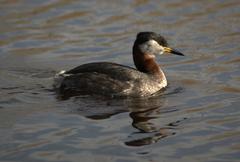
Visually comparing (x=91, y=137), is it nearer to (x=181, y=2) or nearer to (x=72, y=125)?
(x=72, y=125)

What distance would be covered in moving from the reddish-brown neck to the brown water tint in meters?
0.40

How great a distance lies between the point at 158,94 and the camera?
12094 mm

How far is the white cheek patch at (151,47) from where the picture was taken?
12.6 meters

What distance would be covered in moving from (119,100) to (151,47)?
1.38 m

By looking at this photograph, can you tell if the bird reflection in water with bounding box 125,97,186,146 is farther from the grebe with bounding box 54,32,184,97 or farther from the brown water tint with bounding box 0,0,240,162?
the grebe with bounding box 54,32,184,97

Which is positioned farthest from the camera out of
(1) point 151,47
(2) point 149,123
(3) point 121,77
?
(1) point 151,47

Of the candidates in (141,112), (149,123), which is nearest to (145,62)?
(141,112)

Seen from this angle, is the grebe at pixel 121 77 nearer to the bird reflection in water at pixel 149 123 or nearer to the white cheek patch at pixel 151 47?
the white cheek patch at pixel 151 47

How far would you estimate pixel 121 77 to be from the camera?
1205 centimetres

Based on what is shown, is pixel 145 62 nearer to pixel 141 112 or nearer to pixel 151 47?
pixel 151 47

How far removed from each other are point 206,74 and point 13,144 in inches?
181

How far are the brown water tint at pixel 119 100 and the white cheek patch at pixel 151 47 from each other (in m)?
0.60

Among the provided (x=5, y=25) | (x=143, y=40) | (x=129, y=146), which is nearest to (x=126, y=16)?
(x=5, y=25)

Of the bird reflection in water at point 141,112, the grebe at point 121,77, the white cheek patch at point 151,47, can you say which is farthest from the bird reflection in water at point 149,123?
the white cheek patch at point 151,47
